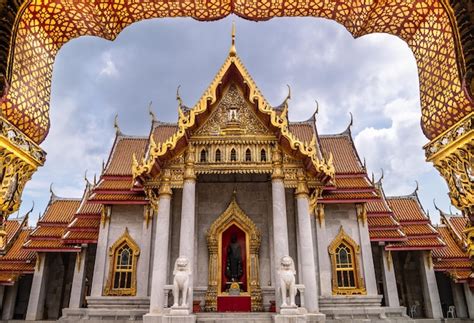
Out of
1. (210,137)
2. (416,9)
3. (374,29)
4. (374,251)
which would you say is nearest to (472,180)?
(416,9)

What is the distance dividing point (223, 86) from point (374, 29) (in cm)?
582

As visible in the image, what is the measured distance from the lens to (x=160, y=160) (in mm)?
11555

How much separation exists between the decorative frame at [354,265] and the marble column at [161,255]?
5760 millimetres

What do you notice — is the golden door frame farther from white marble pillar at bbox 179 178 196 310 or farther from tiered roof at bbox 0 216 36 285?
tiered roof at bbox 0 216 36 285

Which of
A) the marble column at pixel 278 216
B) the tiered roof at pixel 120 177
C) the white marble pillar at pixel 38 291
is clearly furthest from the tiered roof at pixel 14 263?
the marble column at pixel 278 216

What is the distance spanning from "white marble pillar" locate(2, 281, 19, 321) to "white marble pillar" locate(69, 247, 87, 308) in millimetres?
5532

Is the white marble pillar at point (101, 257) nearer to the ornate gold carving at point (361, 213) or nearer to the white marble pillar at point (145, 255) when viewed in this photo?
the white marble pillar at point (145, 255)

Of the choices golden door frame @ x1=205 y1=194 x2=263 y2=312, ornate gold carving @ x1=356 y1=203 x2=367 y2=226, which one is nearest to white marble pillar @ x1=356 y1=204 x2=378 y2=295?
ornate gold carving @ x1=356 y1=203 x2=367 y2=226

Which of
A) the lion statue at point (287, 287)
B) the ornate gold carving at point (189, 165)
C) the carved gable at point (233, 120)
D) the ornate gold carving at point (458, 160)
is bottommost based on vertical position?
the lion statue at point (287, 287)

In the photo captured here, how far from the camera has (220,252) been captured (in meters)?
12.4

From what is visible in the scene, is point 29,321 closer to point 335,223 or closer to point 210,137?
point 210,137

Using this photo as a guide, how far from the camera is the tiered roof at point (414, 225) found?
15734 mm

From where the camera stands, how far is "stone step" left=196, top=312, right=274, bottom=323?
32.9ft

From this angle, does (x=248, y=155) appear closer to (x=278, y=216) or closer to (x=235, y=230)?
(x=278, y=216)
